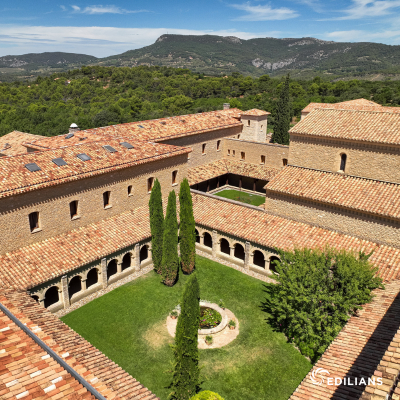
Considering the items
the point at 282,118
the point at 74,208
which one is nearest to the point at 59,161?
the point at 74,208

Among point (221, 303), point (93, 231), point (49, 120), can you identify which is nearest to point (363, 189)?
point (221, 303)

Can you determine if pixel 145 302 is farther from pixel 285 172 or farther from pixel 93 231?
pixel 285 172

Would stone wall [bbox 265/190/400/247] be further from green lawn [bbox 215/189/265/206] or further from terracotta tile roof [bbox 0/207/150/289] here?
green lawn [bbox 215/189/265/206]

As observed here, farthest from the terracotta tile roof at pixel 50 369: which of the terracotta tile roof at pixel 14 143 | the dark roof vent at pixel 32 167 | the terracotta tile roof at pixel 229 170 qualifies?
the terracotta tile roof at pixel 14 143

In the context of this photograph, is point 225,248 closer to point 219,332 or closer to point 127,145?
point 219,332

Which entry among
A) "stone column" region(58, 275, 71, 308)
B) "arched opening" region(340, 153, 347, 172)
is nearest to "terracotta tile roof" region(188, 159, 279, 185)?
"arched opening" region(340, 153, 347, 172)
